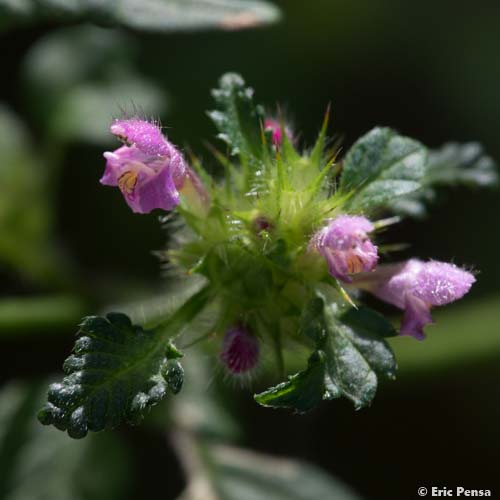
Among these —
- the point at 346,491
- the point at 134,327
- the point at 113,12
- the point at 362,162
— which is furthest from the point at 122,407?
the point at 346,491

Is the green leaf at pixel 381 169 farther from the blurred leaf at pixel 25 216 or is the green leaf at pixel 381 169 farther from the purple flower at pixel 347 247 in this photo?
the blurred leaf at pixel 25 216

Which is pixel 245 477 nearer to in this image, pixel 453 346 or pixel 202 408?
pixel 202 408

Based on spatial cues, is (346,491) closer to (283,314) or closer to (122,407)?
(283,314)

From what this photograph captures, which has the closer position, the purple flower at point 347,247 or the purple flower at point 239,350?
the purple flower at point 347,247

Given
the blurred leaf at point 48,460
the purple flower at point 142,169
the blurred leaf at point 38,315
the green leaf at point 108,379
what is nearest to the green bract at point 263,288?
the green leaf at point 108,379

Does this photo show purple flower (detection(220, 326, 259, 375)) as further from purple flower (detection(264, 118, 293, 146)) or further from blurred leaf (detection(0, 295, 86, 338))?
blurred leaf (detection(0, 295, 86, 338))
